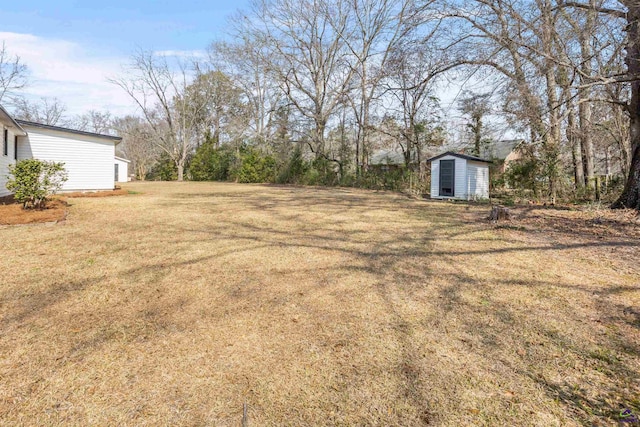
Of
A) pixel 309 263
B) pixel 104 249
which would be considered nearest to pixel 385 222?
pixel 309 263

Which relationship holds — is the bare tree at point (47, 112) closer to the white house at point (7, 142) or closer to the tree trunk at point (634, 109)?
the white house at point (7, 142)

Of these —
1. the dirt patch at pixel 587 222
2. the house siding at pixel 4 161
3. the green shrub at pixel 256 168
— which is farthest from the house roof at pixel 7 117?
the green shrub at pixel 256 168

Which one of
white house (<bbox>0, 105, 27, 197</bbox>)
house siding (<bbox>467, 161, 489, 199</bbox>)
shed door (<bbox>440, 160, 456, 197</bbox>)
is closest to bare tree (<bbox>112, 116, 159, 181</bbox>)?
white house (<bbox>0, 105, 27, 197</bbox>)

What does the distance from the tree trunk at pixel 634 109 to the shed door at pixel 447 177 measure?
4.84 metres

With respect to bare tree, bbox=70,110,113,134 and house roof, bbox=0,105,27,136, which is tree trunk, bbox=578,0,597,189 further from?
bare tree, bbox=70,110,113,134

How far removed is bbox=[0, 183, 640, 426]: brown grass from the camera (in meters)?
1.65

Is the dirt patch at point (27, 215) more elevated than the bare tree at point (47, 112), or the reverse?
the bare tree at point (47, 112)

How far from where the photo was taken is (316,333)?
7.70 feet

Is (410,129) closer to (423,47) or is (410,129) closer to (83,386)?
(423,47)

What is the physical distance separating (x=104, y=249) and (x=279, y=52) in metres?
19.8

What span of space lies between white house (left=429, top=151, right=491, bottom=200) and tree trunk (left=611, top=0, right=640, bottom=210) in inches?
173

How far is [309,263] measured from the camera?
388 centimetres

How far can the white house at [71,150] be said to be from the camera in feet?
36.8

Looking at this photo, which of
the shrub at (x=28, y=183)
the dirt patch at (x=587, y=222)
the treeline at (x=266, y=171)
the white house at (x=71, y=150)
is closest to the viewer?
the dirt patch at (x=587, y=222)
